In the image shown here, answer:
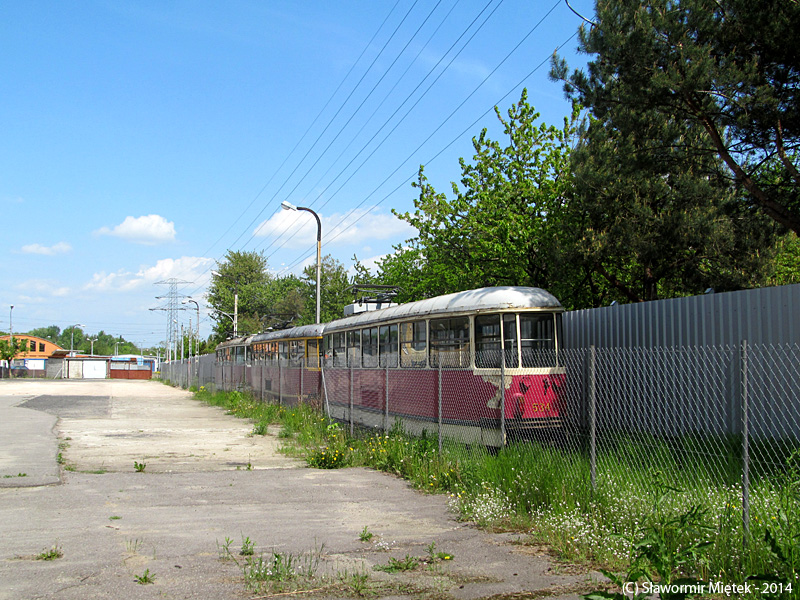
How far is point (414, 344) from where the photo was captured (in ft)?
46.9

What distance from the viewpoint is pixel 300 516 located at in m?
8.37

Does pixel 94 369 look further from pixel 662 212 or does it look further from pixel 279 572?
pixel 279 572

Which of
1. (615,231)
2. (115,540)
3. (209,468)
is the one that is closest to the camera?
(115,540)

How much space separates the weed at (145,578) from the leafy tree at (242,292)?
220 feet

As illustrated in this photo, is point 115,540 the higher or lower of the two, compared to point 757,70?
lower

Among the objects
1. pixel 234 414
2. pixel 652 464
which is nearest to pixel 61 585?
pixel 652 464

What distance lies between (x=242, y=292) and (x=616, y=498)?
7589 centimetres

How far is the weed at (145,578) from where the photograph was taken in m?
5.73

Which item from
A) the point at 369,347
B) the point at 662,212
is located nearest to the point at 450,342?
the point at 369,347

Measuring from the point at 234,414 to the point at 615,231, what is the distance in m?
14.6

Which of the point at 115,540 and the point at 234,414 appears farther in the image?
the point at 234,414

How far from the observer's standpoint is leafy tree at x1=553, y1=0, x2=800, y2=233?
443 inches

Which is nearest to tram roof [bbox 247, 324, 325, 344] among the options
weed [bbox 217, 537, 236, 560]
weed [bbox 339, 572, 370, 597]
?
weed [bbox 217, 537, 236, 560]

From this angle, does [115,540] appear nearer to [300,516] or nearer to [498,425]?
[300,516]
